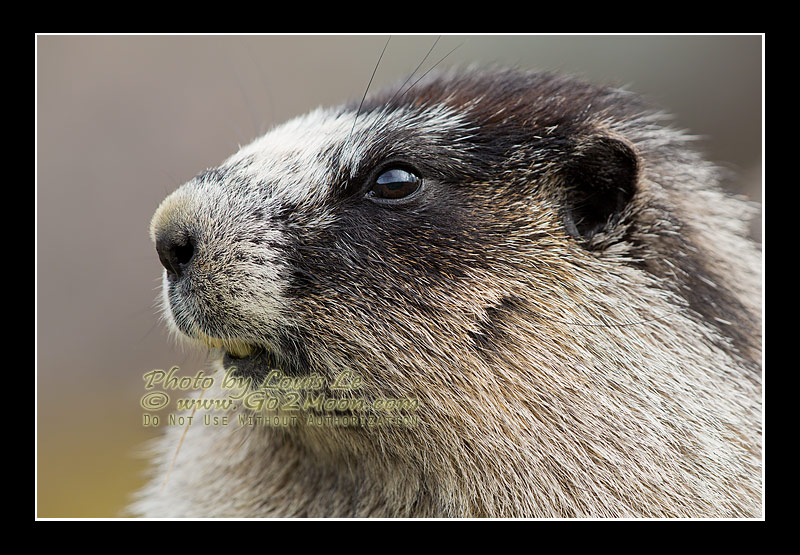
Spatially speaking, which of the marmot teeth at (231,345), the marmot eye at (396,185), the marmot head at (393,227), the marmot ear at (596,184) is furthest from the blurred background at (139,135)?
the marmot eye at (396,185)

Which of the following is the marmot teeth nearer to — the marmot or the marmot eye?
the marmot

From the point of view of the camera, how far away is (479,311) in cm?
248

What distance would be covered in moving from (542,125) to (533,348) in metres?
0.84

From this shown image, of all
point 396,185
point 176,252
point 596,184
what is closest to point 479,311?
point 396,185

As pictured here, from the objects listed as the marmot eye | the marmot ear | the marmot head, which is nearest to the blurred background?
the marmot head

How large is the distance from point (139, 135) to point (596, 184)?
4.04 m

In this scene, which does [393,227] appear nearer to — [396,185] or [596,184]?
[396,185]

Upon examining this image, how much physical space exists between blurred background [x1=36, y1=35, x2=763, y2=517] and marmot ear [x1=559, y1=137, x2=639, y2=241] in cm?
77

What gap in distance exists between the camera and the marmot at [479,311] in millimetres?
2463

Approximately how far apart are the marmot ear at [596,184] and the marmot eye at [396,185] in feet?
1.87

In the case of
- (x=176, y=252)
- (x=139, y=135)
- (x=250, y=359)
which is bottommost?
(x=250, y=359)

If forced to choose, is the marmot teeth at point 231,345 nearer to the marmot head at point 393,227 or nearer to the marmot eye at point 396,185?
the marmot head at point 393,227

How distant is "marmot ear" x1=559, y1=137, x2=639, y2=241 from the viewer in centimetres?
264

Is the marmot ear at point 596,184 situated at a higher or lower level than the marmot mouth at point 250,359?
higher
